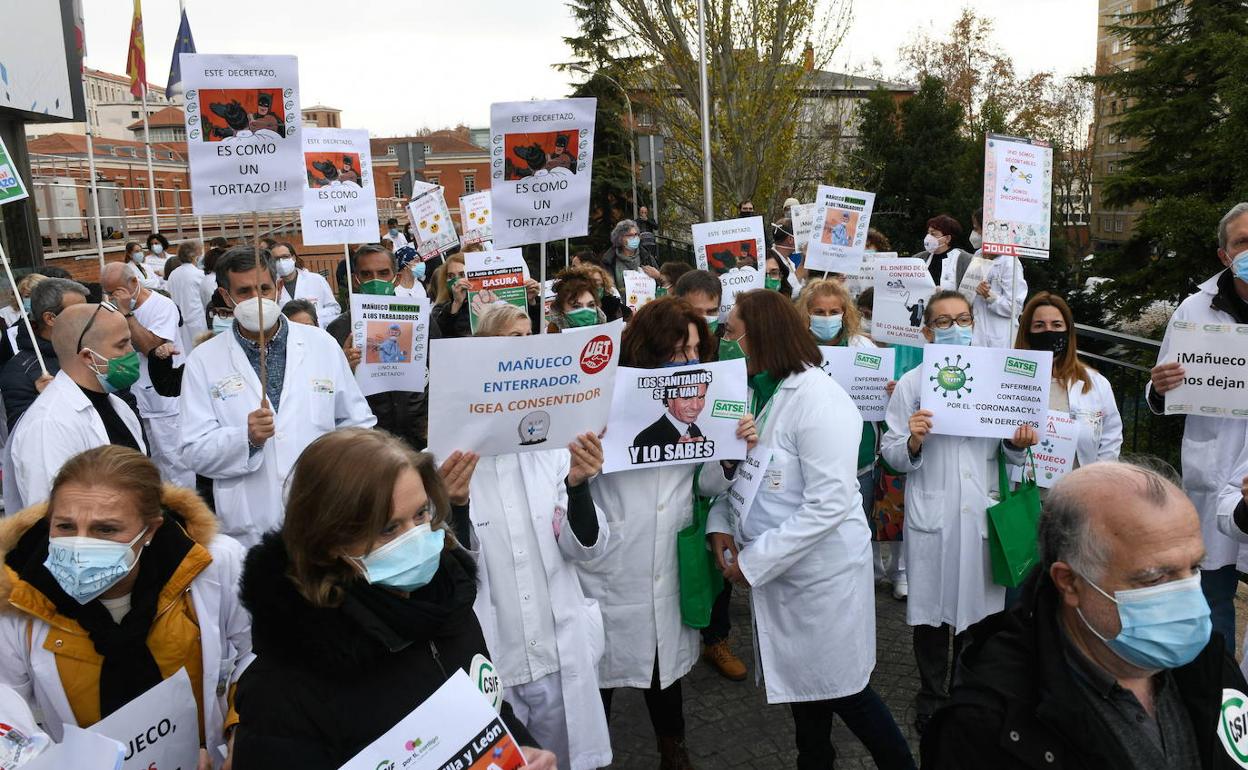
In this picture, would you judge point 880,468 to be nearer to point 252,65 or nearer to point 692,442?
point 692,442

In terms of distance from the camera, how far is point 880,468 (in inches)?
229

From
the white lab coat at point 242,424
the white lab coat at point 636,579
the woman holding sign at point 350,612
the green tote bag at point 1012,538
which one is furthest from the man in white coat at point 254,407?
the green tote bag at point 1012,538

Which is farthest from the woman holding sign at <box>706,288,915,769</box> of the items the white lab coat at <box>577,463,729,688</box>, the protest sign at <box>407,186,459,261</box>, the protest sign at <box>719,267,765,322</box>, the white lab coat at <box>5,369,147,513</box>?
the protest sign at <box>407,186,459,261</box>

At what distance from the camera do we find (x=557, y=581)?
345cm

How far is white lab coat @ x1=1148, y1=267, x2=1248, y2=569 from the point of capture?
4371 millimetres

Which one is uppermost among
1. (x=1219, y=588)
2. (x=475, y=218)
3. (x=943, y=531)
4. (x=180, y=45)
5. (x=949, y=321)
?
(x=180, y=45)

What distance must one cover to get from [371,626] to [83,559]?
100cm

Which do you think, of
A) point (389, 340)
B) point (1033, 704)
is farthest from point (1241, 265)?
point (389, 340)

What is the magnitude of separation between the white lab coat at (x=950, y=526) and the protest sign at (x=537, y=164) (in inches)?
77.5

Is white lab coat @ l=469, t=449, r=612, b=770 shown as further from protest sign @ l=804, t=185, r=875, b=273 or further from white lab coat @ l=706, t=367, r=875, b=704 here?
protest sign @ l=804, t=185, r=875, b=273

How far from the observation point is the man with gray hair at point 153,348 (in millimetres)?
5902

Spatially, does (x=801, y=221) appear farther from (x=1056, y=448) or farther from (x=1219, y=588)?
(x=1219, y=588)

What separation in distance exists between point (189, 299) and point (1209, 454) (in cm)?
1027

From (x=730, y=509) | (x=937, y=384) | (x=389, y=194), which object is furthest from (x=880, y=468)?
(x=389, y=194)
